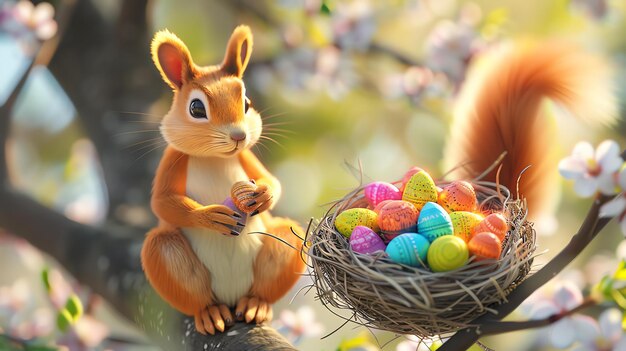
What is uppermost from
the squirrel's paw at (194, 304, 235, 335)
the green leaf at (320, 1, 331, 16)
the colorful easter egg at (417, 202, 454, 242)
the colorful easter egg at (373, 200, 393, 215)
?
the green leaf at (320, 1, 331, 16)

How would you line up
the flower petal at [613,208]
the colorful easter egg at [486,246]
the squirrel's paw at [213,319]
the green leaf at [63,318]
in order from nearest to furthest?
1. the flower petal at [613,208]
2. the colorful easter egg at [486,246]
3. the squirrel's paw at [213,319]
4. the green leaf at [63,318]

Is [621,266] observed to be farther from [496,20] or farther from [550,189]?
[496,20]

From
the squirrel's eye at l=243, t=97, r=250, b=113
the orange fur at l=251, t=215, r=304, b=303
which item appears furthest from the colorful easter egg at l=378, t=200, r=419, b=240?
the squirrel's eye at l=243, t=97, r=250, b=113

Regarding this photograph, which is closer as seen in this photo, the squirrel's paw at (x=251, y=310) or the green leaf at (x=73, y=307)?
the squirrel's paw at (x=251, y=310)

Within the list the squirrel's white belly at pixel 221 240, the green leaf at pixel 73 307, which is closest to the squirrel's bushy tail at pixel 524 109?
the squirrel's white belly at pixel 221 240

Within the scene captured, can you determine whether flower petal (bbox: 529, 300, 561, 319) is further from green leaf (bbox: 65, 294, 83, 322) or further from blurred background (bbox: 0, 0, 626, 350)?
green leaf (bbox: 65, 294, 83, 322)

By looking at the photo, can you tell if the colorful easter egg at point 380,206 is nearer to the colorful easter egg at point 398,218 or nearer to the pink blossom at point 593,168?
the colorful easter egg at point 398,218

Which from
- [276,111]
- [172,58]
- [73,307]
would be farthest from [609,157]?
[73,307]
